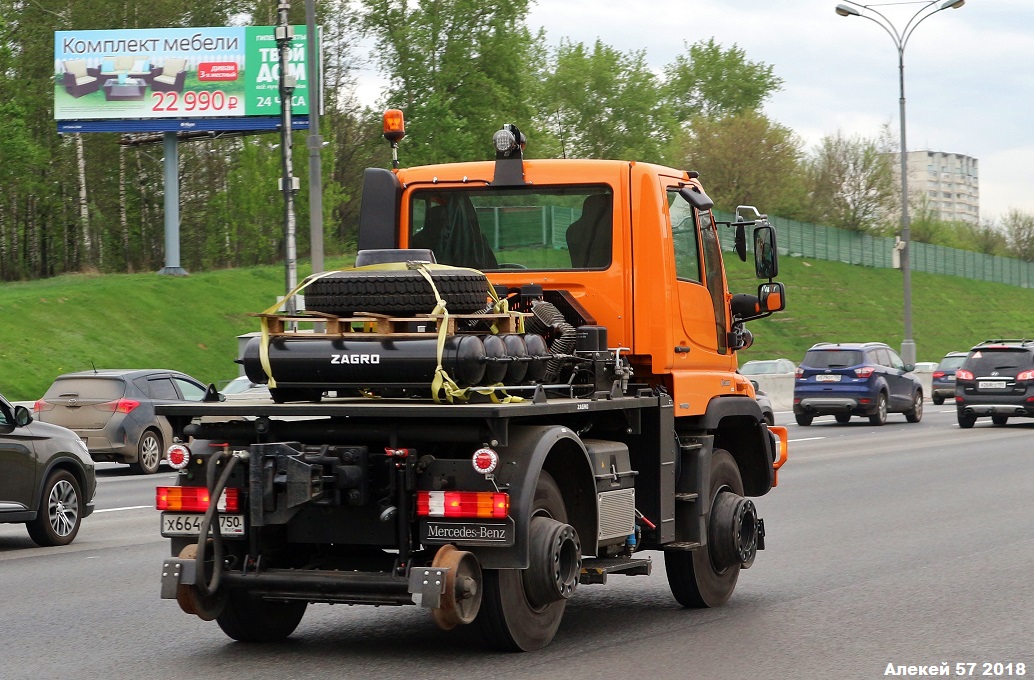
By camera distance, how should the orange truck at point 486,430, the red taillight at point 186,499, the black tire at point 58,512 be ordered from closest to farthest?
the orange truck at point 486,430, the red taillight at point 186,499, the black tire at point 58,512

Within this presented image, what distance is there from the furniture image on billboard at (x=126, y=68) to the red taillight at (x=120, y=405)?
27219mm

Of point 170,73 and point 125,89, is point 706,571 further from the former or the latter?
point 125,89

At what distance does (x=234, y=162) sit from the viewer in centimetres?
6228

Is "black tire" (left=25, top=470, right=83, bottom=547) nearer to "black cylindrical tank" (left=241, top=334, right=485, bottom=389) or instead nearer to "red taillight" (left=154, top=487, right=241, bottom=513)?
"red taillight" (left=154, top=487, right=241, bottom=513)

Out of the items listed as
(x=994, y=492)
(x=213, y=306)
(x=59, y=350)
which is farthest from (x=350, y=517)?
(x=213, y=306)

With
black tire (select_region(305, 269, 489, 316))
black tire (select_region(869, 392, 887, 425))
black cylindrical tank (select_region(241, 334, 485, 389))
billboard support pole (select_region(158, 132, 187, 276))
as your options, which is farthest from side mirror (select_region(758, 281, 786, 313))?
billboard support pole (select_region(158, 132, 187, 276))

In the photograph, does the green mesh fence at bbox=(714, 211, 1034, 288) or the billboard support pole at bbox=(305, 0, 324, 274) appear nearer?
the billboard support pole at bbox=(305, 0, 324, 274)

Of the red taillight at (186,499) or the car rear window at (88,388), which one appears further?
the car rear window at (88,388)

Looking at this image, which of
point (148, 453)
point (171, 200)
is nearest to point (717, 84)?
point (171, 200)

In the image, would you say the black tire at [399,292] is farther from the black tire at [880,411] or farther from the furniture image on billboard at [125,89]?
the furniture image on billboard at [125,89]

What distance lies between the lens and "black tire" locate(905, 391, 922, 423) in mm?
32969

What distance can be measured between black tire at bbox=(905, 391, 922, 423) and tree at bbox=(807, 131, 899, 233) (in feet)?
174

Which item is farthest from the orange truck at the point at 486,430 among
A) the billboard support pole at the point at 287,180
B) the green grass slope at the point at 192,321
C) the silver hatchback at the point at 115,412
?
the green grass slope at the point at 192,321

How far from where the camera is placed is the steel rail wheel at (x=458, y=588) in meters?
6.72
